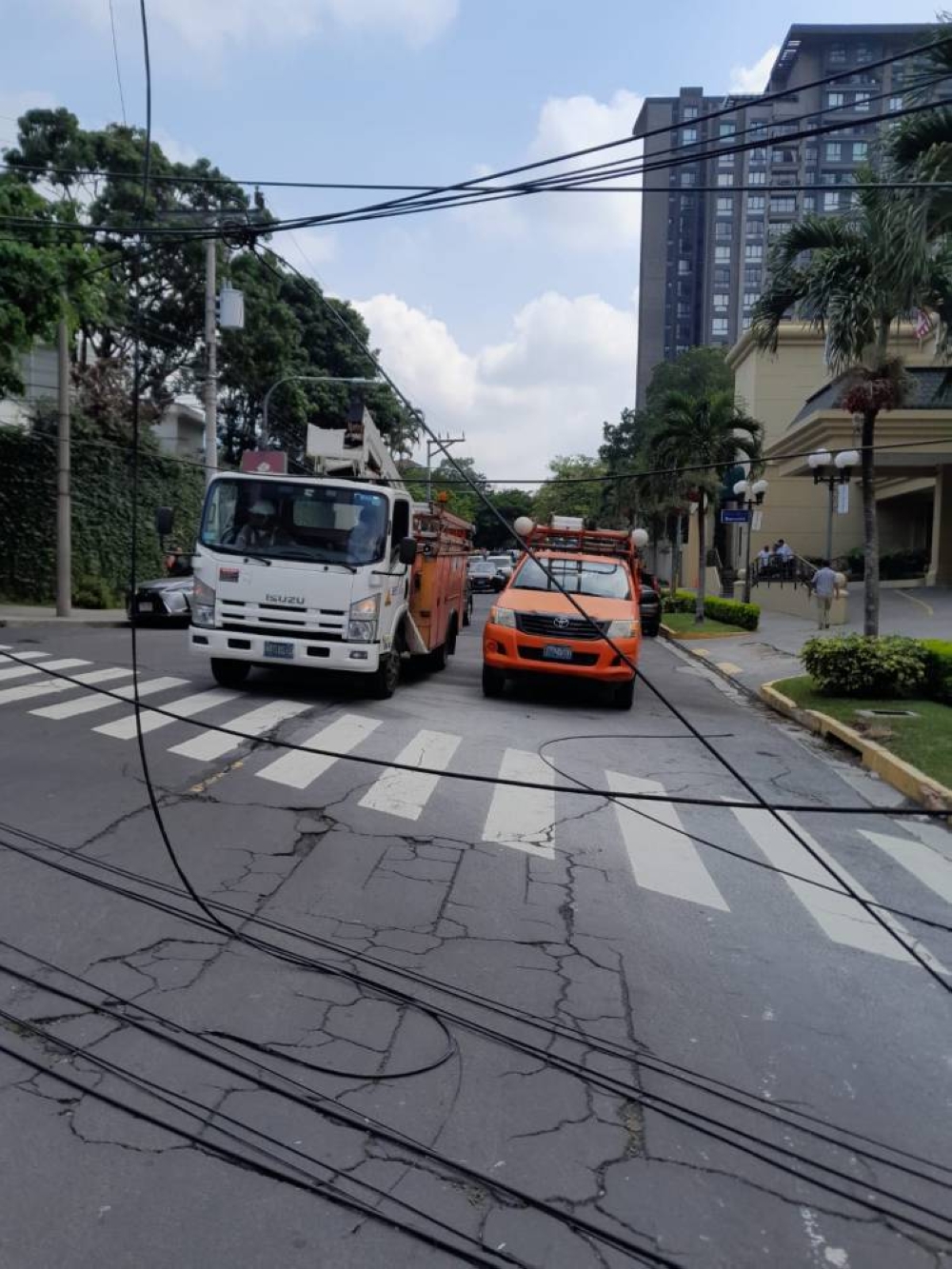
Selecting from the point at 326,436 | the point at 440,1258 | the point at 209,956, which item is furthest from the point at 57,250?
the point at 440,1258

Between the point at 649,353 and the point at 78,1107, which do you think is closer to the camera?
the point at 78,1107

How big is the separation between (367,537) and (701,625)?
18.2 meters

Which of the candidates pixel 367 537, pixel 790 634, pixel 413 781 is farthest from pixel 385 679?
pixel 790 634

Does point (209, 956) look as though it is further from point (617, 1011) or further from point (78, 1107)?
point (617, 1011)

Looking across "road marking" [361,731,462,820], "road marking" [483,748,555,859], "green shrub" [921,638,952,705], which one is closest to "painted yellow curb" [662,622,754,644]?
"green shrub" [921,638,952,705]

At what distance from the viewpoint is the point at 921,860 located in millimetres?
7523

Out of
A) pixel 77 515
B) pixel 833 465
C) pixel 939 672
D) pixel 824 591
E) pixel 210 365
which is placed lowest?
pixel 939 672

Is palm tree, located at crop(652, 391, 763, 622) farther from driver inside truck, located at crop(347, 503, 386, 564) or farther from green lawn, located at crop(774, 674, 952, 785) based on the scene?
driver inside truck, located at crop(347, 503, 386, 564)

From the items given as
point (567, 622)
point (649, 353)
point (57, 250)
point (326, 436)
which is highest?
point (649, 353)

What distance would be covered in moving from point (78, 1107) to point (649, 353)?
12523 centimetres

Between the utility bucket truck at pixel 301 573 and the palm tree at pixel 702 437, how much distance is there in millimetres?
18068

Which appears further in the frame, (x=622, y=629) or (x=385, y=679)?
(x=622, y=629)

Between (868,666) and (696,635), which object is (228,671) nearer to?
(868,666)

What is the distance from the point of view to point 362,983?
4723 mm
